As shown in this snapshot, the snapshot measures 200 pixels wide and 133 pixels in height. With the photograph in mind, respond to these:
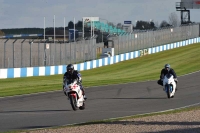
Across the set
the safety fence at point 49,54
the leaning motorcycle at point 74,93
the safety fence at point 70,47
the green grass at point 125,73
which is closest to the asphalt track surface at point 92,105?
the leaning motorcycle at point 74,93

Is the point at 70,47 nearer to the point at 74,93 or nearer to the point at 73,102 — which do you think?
the point at 73,102

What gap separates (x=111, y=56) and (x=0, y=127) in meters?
38.7

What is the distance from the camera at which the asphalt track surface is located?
54.3ft

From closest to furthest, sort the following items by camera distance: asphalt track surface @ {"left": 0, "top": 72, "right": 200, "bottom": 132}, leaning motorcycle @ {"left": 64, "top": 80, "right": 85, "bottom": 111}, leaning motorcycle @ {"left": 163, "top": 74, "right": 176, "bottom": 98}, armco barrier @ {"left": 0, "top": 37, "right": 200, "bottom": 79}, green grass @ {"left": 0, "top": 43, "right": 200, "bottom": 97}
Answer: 1. asphalt track surface @ {"left": 0, "top": 72, "right": 200, "bottom": 132}
2. leaning motorcycle @ {"left": 64, "top": 80, "right": 85, "bottom": 111}
3. leaning motorcycle @ {"left": 163, "top": 74, "right": 176, "bottom": 98}
4. green grass @ {"left": 0, "top": 43, "right": 200, "bottom": 97}
5. armco barrier @ {"left": 0, "top": 37, "right": 200, "bottom": 79}

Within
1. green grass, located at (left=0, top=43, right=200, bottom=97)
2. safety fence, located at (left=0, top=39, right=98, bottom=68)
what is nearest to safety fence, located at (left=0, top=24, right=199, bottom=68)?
safety fence, located at (left=0, top=39, right=98, bottom=68)

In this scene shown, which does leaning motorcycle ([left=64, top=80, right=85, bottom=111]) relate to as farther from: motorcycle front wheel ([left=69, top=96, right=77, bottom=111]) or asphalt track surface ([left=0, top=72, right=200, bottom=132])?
asphalt track surface ([left=0, top=72, right=200, bottom=132])

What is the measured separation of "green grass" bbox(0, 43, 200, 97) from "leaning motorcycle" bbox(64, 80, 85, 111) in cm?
738

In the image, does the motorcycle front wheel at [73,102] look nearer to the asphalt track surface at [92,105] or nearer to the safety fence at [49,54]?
the asphalt track surface at [92,105]

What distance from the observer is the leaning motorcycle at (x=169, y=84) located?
78.4ft

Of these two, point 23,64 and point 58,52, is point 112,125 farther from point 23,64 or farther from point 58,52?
point 58,52

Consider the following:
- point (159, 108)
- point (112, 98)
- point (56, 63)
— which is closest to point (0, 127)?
point (159, 108)

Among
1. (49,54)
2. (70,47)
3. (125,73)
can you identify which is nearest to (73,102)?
(49,54)

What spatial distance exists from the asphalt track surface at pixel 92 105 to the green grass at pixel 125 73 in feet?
9.82

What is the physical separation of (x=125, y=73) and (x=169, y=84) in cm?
2069
